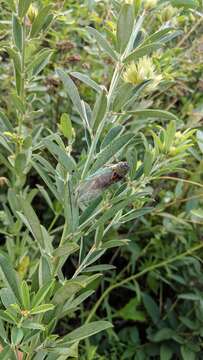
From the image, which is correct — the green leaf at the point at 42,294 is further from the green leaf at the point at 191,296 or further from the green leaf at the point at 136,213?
the green leaf at the point at 191,296

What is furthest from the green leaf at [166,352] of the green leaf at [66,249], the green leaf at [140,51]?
the green leaf at [140,51]

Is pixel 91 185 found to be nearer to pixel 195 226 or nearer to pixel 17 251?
pixel 17 251

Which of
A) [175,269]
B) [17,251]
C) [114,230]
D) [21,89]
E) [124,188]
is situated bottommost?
[175,269]

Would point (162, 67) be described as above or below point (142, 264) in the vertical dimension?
above

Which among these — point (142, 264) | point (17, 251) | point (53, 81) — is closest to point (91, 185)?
point (17, 251)

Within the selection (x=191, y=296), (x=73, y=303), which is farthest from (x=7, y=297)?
(x=191, y=296)

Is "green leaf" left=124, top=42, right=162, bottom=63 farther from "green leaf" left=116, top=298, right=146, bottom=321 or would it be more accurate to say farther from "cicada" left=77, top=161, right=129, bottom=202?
"green leaf" left=116, top=298, right=146, bottom=321
